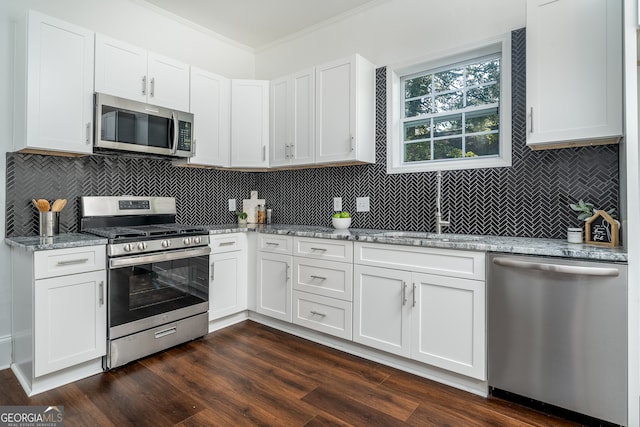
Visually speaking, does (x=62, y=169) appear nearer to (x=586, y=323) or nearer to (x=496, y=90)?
(x=496, y=90)

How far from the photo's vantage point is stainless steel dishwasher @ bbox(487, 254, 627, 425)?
164 centimetres

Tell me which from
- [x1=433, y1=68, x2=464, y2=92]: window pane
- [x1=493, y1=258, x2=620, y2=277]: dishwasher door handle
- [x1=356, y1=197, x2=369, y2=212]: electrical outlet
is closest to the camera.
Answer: [x1=493, y1=258, x2=620, y2=277]: dishwasher door handle

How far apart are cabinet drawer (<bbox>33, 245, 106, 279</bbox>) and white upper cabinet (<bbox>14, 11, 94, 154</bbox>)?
74cm

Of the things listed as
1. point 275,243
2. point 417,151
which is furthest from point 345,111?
point 275,243

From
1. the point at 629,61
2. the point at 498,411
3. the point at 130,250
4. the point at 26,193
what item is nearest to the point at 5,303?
the point at 26,193

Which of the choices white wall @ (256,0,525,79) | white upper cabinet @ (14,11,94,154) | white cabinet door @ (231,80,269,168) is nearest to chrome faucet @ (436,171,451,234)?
white wall @ (256,0,525,79)

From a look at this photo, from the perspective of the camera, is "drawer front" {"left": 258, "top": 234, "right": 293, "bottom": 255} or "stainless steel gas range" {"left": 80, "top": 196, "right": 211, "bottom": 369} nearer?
"stainless steel gas range" {"left": 80, "top": 196, "right": 211, "bottom": 369}

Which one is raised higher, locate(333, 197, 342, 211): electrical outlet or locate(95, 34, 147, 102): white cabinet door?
locate(95, 34, 147, 102): white cabinet door

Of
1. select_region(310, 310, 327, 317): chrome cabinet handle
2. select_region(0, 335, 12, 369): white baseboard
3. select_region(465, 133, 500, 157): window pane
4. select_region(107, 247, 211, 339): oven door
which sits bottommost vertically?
select_region(0, 335, 12, 369): white baseboard

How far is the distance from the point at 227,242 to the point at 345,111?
155 centimetres

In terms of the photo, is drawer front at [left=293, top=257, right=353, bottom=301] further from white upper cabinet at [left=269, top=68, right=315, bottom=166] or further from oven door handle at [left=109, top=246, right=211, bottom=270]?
white upper cabinet at [left=269, top=68, right=315, bottom=166]

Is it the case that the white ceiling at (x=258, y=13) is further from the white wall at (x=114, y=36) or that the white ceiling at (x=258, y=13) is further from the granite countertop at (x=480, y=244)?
the granite countertop at (x=480, y=244)

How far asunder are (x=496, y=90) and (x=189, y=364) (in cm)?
298

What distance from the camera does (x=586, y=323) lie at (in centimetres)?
170
